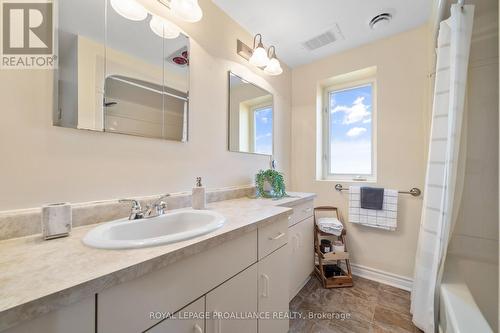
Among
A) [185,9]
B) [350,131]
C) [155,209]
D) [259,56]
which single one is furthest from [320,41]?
[155,209]

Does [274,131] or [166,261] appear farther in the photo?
[274,131]

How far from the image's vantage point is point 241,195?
1.63 meters

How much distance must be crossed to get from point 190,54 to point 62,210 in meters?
1.10

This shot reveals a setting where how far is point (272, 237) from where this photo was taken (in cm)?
106

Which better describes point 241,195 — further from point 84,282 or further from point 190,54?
point 84,282

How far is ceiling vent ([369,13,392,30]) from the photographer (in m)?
1.58

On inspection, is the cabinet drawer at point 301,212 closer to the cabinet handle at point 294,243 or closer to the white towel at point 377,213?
the cabinet handle at point 294,243

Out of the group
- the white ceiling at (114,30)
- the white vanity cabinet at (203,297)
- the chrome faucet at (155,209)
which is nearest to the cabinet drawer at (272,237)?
the white vanity cabinet at (203,297)

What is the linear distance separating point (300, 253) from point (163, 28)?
6.03ft

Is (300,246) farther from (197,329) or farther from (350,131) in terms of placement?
(350,131)

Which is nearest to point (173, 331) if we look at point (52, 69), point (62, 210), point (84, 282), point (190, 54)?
point (84, 282)

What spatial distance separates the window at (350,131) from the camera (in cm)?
207

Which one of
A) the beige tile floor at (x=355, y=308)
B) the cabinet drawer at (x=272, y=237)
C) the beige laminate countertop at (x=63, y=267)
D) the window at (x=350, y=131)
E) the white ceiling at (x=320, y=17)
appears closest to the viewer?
the beige laminate countertop at (x=63, y=267)

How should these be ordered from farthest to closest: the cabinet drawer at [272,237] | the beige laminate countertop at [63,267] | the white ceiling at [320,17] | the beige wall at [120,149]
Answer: the white ceiling at [320,17] → the cabinet drawer at [272,237] → the beige wall at [120,149] → the beige laminate countertop at [63,267]
